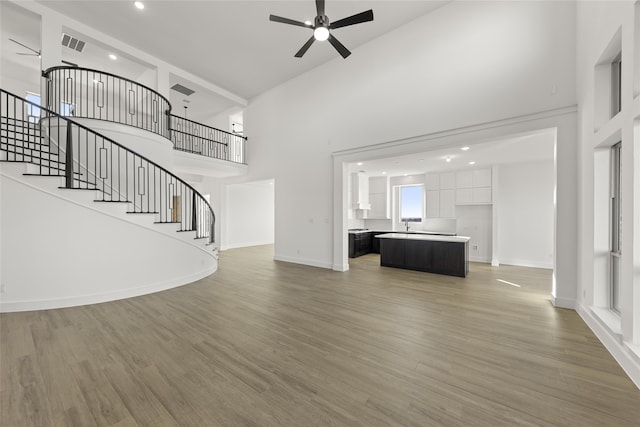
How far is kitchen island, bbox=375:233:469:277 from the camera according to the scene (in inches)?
226

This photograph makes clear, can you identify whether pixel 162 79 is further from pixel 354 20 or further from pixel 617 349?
pixel 617 349

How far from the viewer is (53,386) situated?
197 centimetres

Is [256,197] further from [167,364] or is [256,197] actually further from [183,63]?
[167,364]

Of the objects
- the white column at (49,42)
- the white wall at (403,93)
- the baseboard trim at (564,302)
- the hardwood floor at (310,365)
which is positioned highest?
the white column at (49,42)

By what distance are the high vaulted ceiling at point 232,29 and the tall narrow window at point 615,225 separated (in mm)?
4199

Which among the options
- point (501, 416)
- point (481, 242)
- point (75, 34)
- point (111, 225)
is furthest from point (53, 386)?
point (481, 242)

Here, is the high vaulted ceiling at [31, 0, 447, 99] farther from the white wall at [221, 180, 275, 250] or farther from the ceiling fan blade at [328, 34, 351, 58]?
the white wall at [221, 180, 275, 250]

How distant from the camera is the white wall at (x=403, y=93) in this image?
3.99 m

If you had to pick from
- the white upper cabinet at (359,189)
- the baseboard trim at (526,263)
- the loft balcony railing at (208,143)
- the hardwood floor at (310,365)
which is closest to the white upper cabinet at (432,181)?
the white upper cabinet at (359,189)

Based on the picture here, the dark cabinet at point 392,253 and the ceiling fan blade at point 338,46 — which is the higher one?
the ceiling fan blade at point 338,46

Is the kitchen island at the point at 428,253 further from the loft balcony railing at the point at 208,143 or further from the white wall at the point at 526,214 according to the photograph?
the loft balcony railing at the point at 208,143

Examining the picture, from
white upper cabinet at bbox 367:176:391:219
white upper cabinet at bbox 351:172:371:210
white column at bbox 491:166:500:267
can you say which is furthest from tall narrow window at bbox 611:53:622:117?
white upper cabinet at bbox 367:176:391:219

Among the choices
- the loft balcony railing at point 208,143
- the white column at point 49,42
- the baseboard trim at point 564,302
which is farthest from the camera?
the loft balcony railing at point 208,143

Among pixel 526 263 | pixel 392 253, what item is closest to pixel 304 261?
pixel 392 253
